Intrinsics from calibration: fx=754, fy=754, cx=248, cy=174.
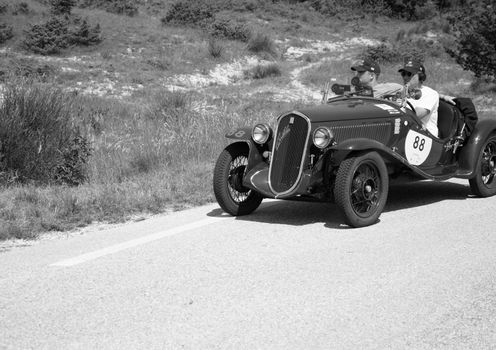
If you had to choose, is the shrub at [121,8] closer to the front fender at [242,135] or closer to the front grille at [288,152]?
the front fender at [242,135]

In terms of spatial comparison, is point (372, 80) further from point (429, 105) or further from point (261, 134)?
point (261, 134)

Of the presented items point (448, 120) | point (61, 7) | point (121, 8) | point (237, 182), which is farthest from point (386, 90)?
point (121, 8)

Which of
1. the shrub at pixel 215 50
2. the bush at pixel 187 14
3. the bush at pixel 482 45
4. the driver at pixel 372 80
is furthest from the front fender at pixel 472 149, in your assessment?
the bush at pixel 187 14

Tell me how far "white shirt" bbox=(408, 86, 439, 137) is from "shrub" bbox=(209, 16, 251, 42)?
3165 cm

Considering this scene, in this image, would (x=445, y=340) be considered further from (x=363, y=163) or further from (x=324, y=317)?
(x=363, y=163)

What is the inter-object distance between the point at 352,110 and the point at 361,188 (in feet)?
3.19

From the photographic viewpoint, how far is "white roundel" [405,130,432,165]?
320 inches

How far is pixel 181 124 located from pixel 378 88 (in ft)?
18.8

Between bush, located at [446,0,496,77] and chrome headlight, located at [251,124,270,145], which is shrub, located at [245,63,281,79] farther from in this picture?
chrome headlight, located at [251,124,270,145]

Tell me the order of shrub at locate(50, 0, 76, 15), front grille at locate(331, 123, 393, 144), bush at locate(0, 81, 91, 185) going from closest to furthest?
front grille at locate(331, 123, 393, 144) < bush at locate(0, 81, 91, 185) < shrub at locate(50, 0, 76, 15)

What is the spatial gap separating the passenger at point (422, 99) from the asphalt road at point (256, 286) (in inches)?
59.8

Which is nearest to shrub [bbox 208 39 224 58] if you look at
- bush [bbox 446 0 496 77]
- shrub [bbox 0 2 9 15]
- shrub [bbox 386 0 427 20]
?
shrub [bbox 0 2 9 15]

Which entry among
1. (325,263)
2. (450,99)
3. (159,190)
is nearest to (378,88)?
(450,99)

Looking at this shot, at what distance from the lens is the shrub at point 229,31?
3981cm
